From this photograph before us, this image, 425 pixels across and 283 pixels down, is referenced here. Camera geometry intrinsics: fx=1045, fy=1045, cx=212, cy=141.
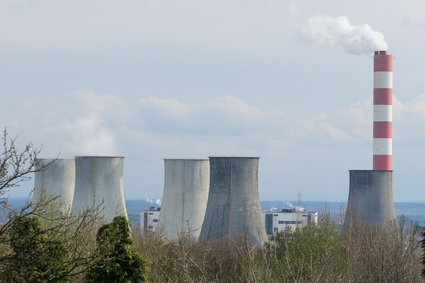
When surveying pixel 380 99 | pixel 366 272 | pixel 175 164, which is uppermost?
pixel 380 99

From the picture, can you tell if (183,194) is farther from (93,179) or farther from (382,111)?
(382,111)

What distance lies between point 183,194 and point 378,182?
5.73 m

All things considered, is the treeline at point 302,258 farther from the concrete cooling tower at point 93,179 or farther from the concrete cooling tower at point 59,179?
the concrete cooling tower at point 59,179

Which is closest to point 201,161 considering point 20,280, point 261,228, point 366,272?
point 261,228

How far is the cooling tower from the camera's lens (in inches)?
1204

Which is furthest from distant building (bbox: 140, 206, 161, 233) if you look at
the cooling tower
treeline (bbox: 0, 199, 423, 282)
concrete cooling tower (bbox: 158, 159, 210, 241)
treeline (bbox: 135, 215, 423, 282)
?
treeline (bbox: 135, 215, 423, 282)

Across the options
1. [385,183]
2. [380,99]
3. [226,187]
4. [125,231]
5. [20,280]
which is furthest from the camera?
[380,99]

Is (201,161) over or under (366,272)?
over

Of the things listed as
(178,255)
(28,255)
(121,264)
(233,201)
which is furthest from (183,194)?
(28,255)

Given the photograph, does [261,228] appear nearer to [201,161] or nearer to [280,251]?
[201,161]

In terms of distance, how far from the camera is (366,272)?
20.2 metres

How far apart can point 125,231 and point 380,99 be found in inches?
846

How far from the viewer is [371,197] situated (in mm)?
30672

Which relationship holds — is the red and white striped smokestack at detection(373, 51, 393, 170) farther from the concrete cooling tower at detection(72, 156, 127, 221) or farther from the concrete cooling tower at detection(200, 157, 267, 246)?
the concrete cooling tower at detection(72, 156, 127, 221)
